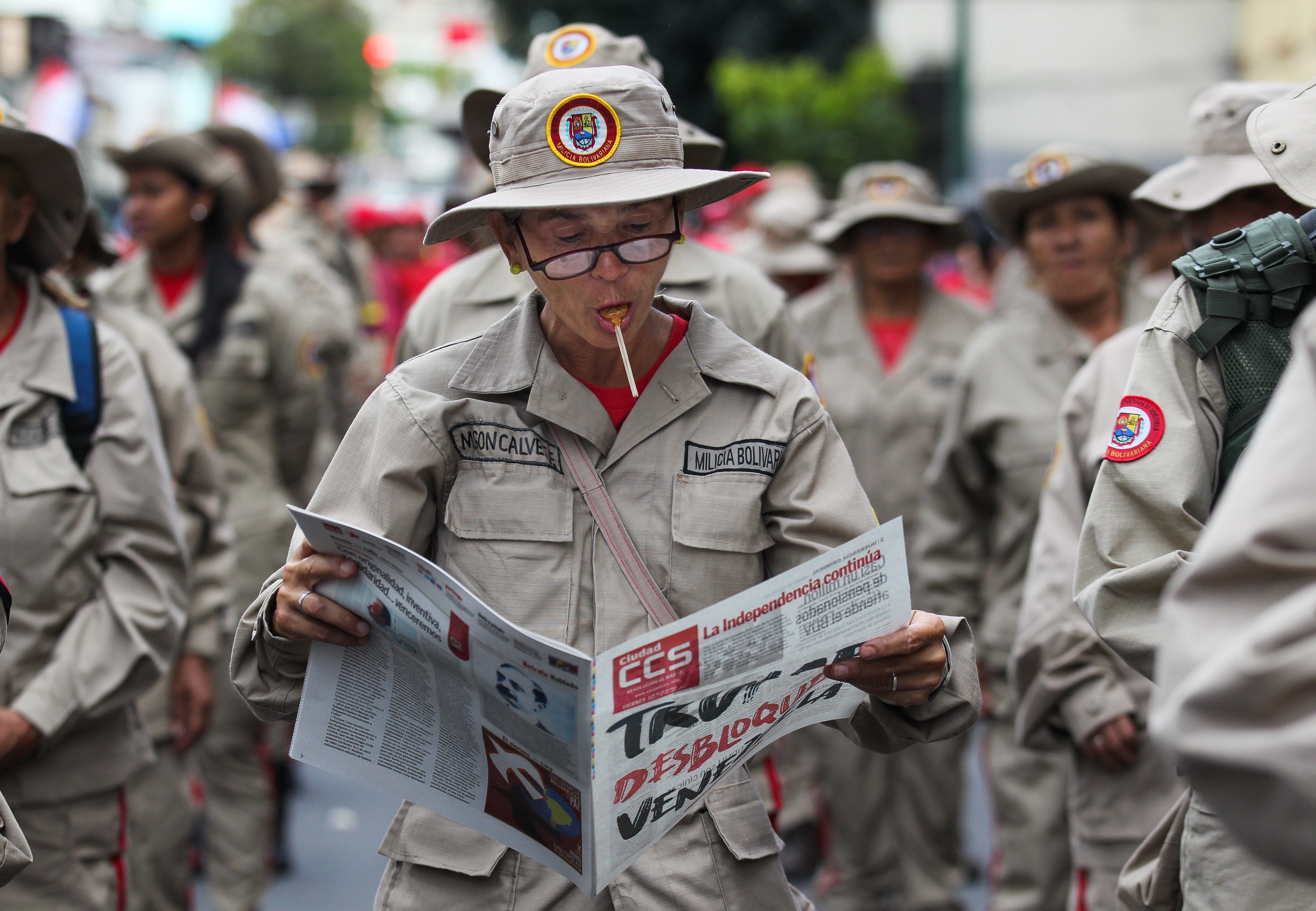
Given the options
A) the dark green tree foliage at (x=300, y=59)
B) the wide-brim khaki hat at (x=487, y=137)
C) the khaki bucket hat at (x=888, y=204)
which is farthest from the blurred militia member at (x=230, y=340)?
the dark green tree foliage at (x=300, y=59)

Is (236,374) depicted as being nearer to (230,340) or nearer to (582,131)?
(230,340)

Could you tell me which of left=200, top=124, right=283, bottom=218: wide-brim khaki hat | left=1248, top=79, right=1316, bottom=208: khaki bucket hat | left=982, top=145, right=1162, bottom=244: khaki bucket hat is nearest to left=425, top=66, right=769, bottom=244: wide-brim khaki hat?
left=1248, top=79, right=1316, bottom=208: khaki bucket hat

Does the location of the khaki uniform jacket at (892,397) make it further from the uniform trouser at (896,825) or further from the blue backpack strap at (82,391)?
the blue backpack strap at (82,391)

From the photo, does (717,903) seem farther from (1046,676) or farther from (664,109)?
(1046,676)

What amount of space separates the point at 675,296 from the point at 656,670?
7.10 ft

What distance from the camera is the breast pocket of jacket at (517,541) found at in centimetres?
238

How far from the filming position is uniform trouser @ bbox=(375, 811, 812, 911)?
7.82 feet

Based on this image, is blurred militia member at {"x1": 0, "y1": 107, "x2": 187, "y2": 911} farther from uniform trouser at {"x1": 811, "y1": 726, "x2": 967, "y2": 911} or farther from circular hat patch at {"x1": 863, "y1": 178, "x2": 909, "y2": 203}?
circular hat patch at {"x1": 863, "y1": 178, "x2": 909, "y2": 203}

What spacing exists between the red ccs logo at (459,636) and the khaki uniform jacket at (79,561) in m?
1.53

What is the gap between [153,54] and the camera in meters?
32.6

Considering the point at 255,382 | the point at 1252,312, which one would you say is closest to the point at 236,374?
the point at 255,382

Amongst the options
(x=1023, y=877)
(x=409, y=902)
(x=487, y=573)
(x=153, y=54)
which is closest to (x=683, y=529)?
(x=487, y=573)

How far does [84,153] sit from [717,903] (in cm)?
1757

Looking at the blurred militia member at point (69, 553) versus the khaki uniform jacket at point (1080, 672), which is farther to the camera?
the khaki uniform jacket at point (1080, 672)
